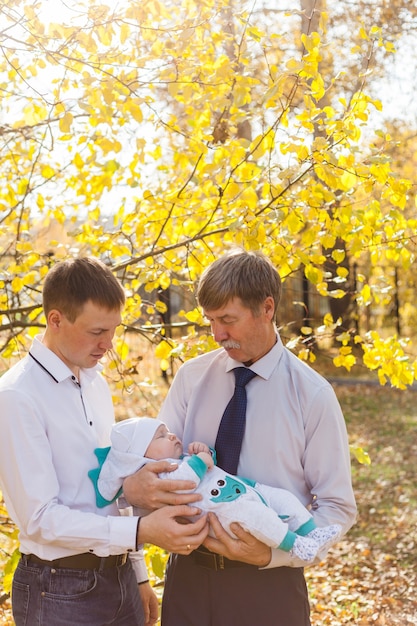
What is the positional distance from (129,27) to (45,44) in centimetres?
39

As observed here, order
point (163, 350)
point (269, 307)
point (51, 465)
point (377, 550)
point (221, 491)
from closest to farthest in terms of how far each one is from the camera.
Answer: point (51, 465) → point (221, 491) → point (269, 307) → point (163, 350) → point (377, 550)

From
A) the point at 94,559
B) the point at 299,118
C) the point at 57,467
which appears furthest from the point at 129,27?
the point at 94,559

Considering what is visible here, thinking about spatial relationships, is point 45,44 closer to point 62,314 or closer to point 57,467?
point 62,314

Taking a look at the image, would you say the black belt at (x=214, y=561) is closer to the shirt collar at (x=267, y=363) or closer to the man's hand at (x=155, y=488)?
the man's hand at (x=155, y=488)

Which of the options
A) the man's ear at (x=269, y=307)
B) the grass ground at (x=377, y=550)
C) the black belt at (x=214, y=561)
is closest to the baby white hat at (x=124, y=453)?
the black belt at (x=214, y=561)

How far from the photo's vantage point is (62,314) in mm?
2420

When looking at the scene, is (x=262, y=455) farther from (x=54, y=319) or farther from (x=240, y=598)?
(x=54, y=319)

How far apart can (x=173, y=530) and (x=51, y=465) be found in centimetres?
40

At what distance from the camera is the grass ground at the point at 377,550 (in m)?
5.56

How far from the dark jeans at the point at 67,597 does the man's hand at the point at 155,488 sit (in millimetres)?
263

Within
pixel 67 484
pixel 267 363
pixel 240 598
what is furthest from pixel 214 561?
pixel 267 363

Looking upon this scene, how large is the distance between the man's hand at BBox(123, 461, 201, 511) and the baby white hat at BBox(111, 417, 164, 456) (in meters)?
0.08

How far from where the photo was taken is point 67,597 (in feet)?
7.59

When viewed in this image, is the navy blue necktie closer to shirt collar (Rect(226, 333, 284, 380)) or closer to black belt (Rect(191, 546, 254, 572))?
shirt collar (Rect(226, 333, 284, 380))
